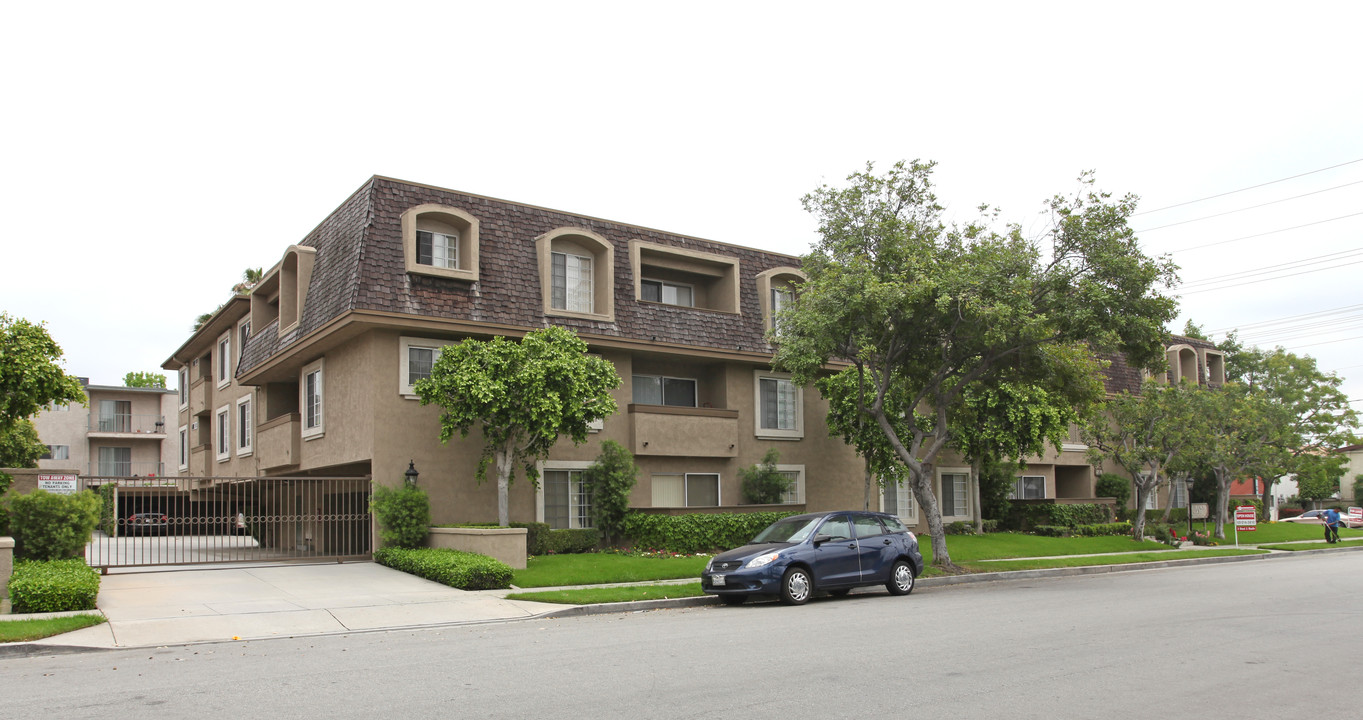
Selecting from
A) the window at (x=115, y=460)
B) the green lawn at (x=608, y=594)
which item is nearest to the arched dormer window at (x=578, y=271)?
the green lawn at (x=608, y=594)

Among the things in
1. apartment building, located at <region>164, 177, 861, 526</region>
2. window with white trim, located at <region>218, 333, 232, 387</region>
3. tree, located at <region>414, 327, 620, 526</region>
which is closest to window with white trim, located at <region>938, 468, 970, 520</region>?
apartment building, located at <region>164, 177, 861, 526</region>

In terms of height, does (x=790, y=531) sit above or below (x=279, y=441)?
below

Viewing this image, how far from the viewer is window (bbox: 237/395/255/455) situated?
95.6ft

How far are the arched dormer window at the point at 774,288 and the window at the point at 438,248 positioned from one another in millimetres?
8846

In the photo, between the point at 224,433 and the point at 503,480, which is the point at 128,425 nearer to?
the point at 224,433

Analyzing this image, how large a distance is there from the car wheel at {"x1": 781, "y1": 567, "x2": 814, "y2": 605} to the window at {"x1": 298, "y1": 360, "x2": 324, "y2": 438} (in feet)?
42.8

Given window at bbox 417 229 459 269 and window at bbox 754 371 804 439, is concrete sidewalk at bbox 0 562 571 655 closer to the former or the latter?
window at bbox 417 229 459 269

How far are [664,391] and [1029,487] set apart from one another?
704 inches

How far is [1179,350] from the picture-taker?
140 feet

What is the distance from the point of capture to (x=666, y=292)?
2742 cm

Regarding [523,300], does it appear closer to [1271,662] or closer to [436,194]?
[436,194]

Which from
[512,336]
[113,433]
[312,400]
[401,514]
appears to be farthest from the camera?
[113,433]

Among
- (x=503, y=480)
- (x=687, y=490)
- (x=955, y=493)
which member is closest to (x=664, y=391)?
(x=687, y=490)

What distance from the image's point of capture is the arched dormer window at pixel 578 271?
76.8 feet
